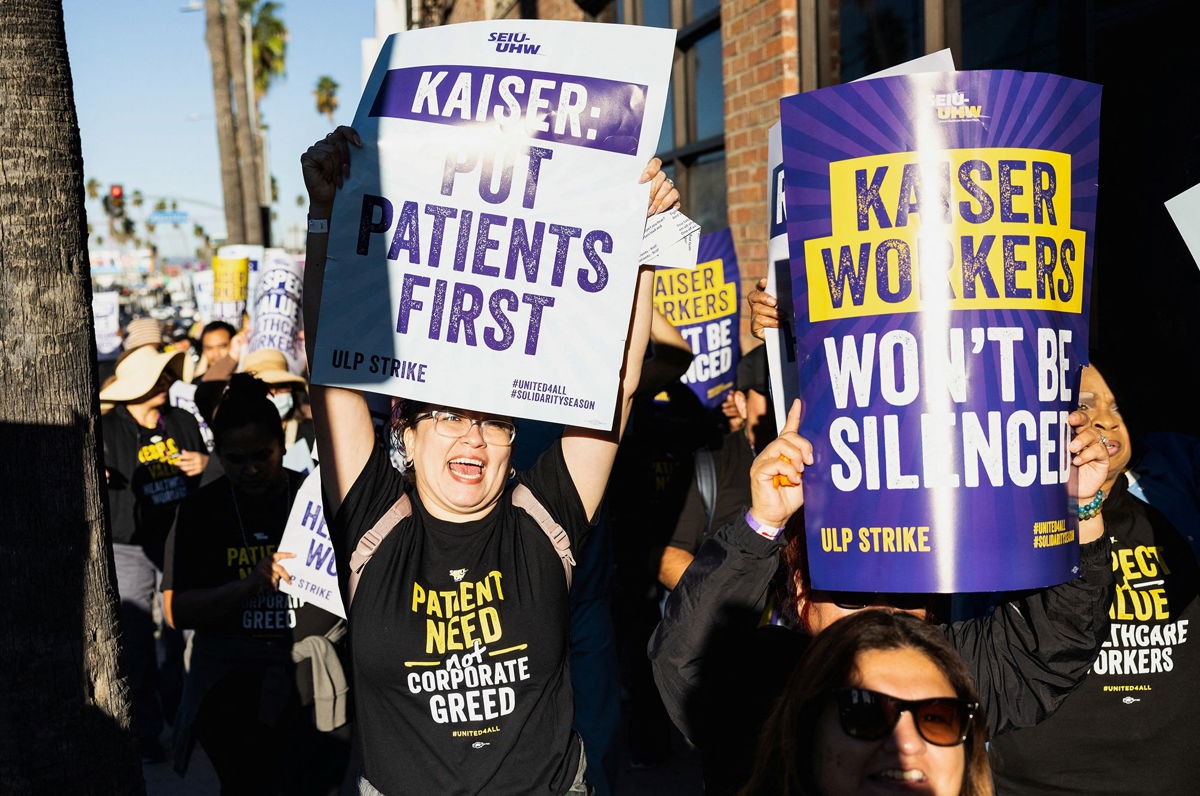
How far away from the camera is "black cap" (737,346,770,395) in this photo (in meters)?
5.03

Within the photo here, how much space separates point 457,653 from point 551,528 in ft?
1.24

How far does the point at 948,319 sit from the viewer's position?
1852mm

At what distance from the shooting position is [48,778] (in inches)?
102

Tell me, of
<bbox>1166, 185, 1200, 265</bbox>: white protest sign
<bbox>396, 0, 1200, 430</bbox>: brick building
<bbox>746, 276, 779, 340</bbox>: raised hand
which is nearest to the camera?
<bbox>1166, 185, 1200, 265</bbox>: white protest sign

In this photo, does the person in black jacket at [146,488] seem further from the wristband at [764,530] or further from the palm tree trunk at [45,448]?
the wristband at [764,530]

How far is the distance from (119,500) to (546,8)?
266 inches

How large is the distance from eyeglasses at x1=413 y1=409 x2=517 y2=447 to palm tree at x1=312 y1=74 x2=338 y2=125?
69.2 metres

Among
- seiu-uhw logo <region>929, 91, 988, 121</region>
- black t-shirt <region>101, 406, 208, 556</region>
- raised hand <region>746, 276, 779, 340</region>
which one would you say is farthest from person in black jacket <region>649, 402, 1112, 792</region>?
black t-shirt <region>101, 406, 208, 556</region>

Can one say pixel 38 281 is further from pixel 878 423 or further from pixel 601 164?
pixel 878 423

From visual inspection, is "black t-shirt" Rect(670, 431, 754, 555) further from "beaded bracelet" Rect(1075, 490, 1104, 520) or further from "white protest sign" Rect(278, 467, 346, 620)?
"beaded bracelet" Rect(1075, 490, 1104, 520)

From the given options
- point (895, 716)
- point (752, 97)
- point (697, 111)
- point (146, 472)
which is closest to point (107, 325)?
point (146, 472)

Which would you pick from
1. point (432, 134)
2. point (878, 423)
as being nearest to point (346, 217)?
point (432, 134)

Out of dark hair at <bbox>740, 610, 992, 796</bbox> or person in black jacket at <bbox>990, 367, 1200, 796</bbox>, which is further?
person in black jacket at <bbox>990, 367, 1200, 796</bbox>

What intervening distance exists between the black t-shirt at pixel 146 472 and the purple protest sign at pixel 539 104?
171 inches
